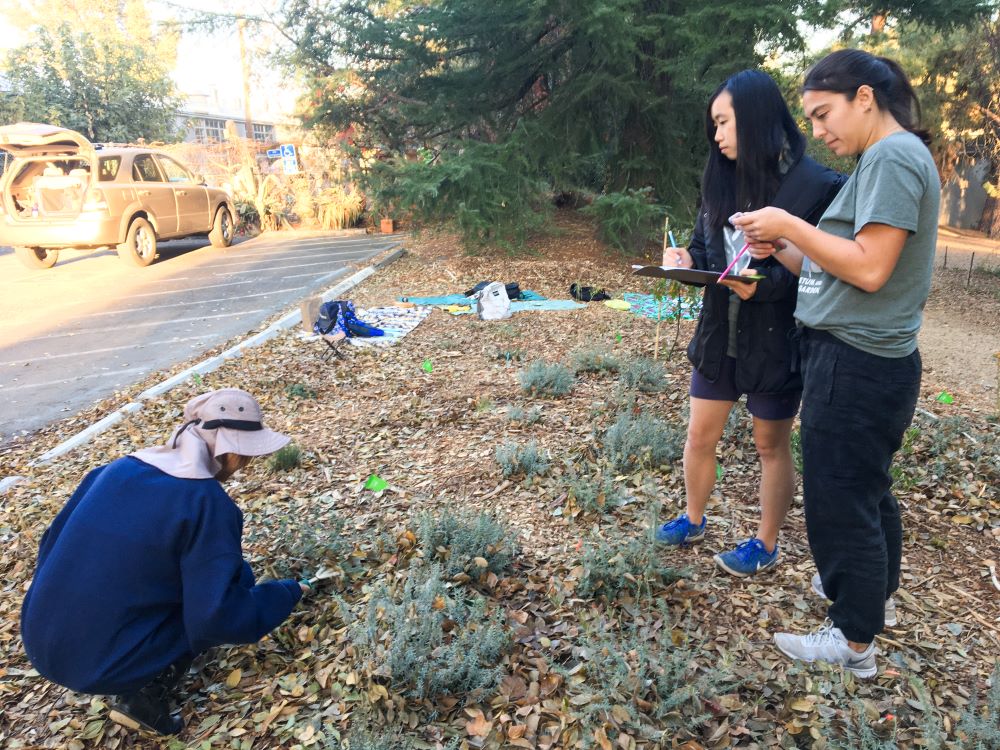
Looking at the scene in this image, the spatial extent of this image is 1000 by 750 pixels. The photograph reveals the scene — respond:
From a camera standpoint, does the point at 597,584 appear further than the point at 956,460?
No

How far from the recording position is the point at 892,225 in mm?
1673

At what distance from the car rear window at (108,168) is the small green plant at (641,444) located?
10341 millimetres

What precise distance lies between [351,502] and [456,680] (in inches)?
59.7

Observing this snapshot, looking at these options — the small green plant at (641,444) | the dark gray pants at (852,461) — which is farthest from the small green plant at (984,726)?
the small green plant at (641,444)

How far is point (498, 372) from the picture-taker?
18.2 ft

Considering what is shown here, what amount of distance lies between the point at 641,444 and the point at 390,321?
4.52 meters

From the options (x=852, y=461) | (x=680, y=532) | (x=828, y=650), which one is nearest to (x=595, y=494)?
(x=680, y=532)

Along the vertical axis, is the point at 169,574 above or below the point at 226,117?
below

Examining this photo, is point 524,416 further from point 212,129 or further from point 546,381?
point 212,129

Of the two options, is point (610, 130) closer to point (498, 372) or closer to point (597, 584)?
point (498, 372)

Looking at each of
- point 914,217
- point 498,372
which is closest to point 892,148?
point 914,217

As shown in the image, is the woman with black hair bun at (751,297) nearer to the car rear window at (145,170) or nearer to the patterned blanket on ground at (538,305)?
the patterned blanket on ground at (538,305)

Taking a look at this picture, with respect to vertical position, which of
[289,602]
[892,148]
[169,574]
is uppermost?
[892,148]

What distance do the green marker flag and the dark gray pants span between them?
2230 mm
